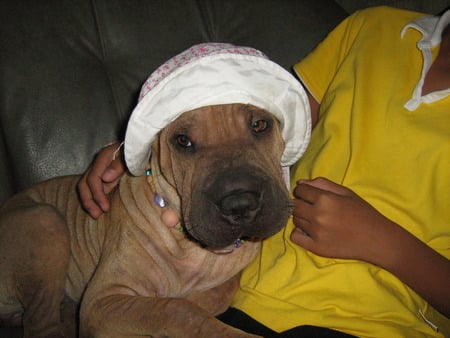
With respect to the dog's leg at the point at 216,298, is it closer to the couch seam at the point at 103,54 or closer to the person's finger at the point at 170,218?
the person's finger at the point at 170,218

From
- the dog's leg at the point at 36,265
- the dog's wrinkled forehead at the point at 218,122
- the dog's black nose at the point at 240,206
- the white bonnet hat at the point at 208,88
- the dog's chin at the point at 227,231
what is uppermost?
the white bonnet hat at the point at 208,88

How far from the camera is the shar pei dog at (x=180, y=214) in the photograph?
123 centimetres

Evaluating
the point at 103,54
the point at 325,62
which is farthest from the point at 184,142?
the point at 103,54

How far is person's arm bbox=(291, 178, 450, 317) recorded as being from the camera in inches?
53.3

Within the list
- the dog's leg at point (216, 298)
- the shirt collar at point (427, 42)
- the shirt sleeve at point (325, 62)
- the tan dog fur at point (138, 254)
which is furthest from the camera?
the shirt sleeve at point (325, 62)

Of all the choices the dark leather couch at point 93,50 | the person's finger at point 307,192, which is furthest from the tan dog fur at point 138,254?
the dark leather couch at point 93,50

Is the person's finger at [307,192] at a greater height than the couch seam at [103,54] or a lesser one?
lesser

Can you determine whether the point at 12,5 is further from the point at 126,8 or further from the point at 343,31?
the point at 343,31

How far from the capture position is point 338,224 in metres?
1.43

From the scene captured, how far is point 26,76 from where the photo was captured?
2.01 metres

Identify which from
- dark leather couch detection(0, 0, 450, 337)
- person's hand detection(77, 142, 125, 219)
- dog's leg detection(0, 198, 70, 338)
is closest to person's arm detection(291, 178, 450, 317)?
person's hand detection(77, 142, 125, 219)

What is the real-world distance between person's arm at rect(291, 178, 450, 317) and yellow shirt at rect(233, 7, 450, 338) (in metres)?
0.05

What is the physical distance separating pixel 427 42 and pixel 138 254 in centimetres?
114

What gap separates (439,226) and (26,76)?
1674 millimetres
